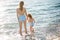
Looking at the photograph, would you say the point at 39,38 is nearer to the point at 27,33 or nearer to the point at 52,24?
the point at 27,33

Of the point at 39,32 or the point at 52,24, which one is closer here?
the point at 39,32

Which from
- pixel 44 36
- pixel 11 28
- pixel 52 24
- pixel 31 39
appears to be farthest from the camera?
pixel 52 24

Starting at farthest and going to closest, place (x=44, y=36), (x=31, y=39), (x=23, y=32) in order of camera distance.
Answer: (x=23, y=32), (x=44, y=36), (x=31, y=39)

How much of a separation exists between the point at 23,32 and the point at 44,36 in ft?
3.94

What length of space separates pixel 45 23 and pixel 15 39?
3645mm

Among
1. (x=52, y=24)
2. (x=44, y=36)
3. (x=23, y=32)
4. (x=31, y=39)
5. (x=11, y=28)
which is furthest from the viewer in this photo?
(x=52, y=24)

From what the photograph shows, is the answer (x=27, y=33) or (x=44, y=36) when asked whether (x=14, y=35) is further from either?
(x=44, y=36)

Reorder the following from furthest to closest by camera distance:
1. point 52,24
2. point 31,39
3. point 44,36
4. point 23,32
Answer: point 52,24
point 23,32
point 44,36
point 31,39

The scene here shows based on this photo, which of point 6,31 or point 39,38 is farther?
point 6,31

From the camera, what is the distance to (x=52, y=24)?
1187 cm

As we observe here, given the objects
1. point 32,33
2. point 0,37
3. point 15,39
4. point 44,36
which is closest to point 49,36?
point 44,36

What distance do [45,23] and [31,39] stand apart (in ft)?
11.6

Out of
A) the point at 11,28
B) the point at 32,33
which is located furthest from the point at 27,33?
the point at 11,28

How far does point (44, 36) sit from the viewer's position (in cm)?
935
